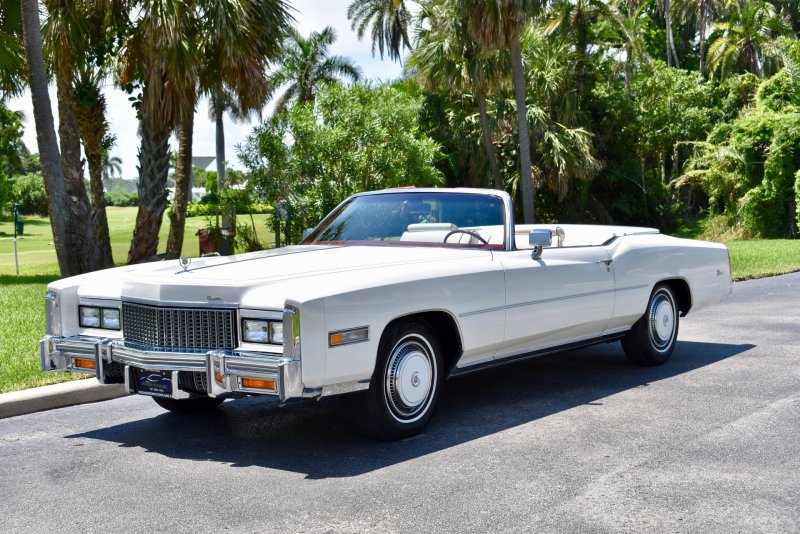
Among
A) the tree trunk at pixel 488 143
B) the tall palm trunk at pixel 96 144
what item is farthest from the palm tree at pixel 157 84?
the tree trunk at pixel 488 143

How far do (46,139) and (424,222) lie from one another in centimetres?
1221

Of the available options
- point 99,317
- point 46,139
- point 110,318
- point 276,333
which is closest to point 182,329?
point 276,333

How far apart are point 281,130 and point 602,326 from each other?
1630cm

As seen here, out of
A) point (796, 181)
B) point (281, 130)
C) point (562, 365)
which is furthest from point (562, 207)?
point (562, 365)

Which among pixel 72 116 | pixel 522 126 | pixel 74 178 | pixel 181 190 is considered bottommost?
pixel 181 190

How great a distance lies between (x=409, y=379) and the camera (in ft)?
19.0

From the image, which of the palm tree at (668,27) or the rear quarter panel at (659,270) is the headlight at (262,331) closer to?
the rear quarter panel at (659,270)

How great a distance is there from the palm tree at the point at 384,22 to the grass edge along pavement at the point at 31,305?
31.2m

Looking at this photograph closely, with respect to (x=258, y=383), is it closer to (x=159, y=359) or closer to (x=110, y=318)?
(x=159, y=359)

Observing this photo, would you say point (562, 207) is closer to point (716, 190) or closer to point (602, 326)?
point (716, 190)

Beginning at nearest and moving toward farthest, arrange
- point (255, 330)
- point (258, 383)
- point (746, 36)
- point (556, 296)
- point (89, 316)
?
point (258, 383) < point (255, 330) < point (89, 316) < point (556, 296) < point (746, 36)

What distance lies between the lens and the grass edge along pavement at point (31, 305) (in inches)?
301

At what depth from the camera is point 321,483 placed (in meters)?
4.97

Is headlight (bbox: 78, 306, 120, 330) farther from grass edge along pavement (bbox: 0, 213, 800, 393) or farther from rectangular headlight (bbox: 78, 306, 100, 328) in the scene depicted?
grass edge along pavement (bbox: 0, 213, 800, 393)
